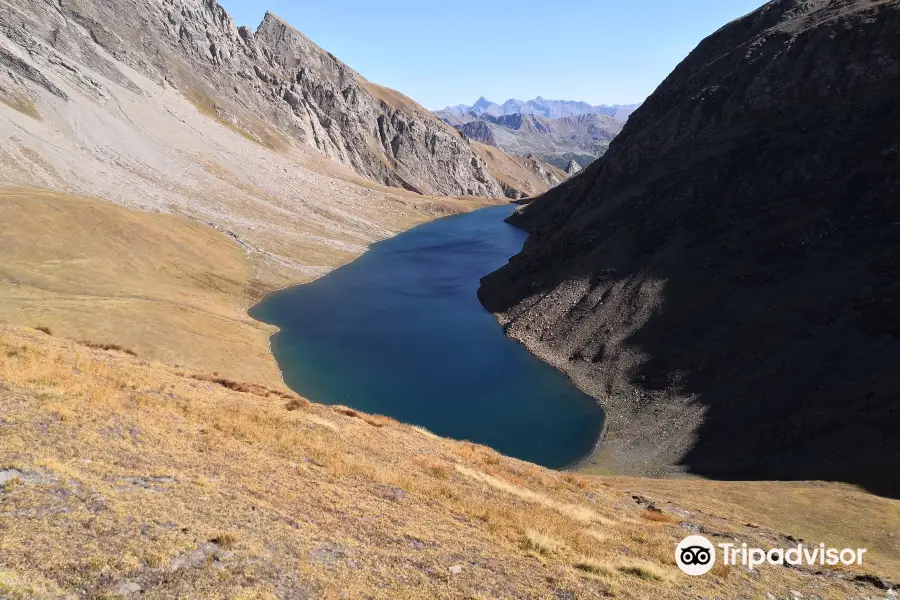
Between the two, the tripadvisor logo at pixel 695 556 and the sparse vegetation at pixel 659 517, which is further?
the sparse vegetation at pixel 659 517

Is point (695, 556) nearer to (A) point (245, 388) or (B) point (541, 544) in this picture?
(B) point (541, 544)

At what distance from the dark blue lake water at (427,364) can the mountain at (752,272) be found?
4028 millimetres

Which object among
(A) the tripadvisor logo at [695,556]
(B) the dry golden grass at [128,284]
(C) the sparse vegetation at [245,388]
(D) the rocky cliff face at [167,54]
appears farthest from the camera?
(D) the rocky cliff face at [167,54]

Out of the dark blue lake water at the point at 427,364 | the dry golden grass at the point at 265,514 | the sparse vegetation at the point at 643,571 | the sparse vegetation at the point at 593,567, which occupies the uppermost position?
the sparse vegetation at the point at 643,571

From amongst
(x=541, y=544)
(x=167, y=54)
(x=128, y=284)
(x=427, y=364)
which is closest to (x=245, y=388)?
(x=541, y=544)

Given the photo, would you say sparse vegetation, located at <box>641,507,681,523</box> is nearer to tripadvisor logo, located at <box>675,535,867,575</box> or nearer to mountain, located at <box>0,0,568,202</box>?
tripadvisor logo, located at <box>675,535,867,575</box>

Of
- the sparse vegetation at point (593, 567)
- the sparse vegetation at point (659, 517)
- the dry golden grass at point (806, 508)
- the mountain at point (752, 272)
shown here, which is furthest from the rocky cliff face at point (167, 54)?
the sparse vegetation at point (593, 567)

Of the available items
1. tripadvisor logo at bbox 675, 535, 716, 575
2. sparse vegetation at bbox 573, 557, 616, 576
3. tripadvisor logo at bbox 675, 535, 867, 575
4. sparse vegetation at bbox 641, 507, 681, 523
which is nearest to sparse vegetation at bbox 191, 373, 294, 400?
sparse vegetation at bbox 573, 557, 616, 576

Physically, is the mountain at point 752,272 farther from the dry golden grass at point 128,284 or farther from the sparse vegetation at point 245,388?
the dry golden grass at point 128,284

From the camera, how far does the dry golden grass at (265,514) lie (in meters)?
10.6

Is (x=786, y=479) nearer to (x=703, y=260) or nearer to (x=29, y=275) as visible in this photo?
(x=703, y=260)

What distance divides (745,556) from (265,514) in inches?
679

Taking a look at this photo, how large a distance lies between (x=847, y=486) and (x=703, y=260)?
130 feet

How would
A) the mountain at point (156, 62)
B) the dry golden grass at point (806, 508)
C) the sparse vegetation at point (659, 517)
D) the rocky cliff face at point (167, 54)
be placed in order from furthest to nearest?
the rocky cliff face at point (167, 54)
the mountain at point (156, 62)
the dry golden grass at point (806, 508)
the sparse vegetation at point (659, 517)
